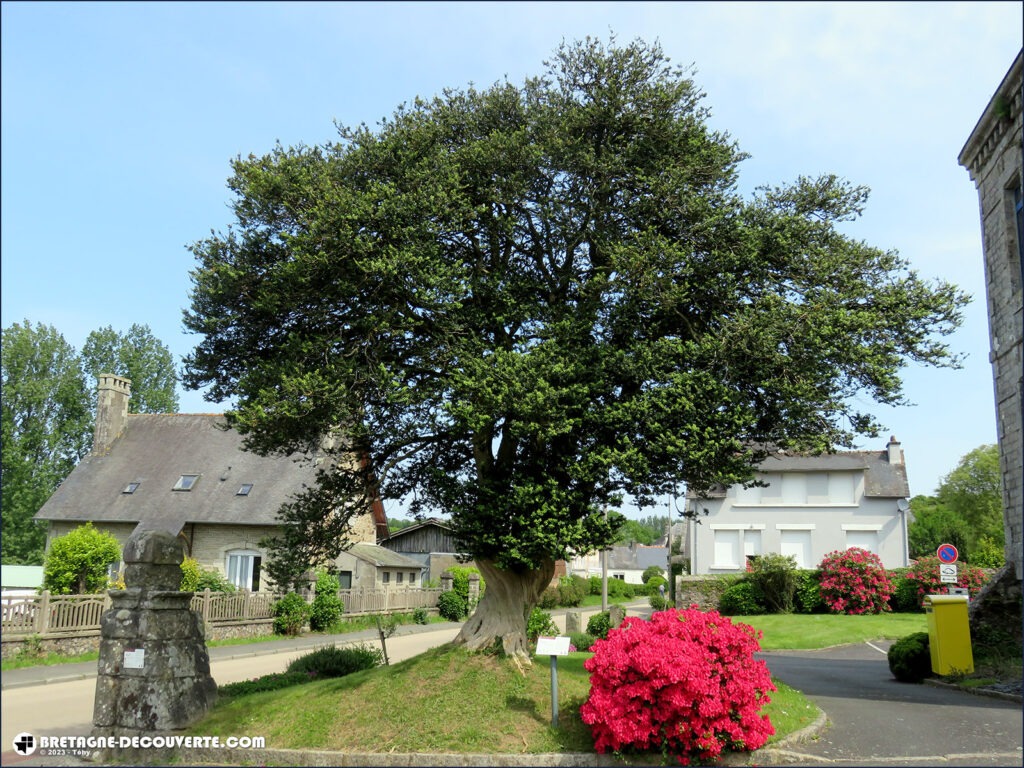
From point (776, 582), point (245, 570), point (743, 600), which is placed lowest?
point (743, 600)

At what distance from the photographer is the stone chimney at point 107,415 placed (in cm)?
3978

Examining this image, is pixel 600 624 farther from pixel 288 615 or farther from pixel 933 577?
pixel 933 577

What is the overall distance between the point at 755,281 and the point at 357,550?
103 ft

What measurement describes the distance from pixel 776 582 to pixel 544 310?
24.5 metres

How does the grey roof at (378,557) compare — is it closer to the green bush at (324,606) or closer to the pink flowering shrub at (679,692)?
the green bush at (324,606)

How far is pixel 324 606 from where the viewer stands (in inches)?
1288

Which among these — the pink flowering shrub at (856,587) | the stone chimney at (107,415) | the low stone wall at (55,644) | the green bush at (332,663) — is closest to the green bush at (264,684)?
the green bush at (332,663)

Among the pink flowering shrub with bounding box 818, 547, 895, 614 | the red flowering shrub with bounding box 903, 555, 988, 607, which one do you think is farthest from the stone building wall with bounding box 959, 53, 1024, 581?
the pink flowering shrub with bounding box 818, 547, 895, 614

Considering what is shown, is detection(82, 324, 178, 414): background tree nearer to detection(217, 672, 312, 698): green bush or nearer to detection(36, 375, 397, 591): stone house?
detection(36, 375, 397, 591): stone house

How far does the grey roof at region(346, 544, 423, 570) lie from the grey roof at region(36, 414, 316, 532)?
5220 millimetres

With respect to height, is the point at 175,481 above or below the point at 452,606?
above

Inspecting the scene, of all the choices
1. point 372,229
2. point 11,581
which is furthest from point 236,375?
point 11,581

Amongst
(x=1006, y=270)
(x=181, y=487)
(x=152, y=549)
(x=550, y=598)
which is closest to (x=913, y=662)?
(x=1006, y=270)

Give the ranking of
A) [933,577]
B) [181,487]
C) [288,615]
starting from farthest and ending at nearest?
[181,487], [933,577], [288,615]
